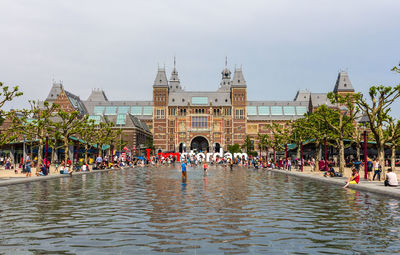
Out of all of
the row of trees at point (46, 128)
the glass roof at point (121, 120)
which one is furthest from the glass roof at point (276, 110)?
the row of trees at point (46, 128)

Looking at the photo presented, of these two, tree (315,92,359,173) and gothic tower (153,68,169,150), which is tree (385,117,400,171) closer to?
tree (315,92,359,173)

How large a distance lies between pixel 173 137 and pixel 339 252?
136178mm

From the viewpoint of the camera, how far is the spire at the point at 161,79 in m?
145

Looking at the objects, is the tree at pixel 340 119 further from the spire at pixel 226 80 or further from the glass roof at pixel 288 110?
the spire at pixel 226 80

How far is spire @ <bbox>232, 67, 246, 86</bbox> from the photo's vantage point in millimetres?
143625

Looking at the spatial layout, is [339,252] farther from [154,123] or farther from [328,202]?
[154,123]

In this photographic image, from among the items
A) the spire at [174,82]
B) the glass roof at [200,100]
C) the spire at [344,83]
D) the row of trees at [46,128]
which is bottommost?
the row of trees at [46,128]

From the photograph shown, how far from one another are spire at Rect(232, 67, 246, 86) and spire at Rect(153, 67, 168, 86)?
78.2 feet

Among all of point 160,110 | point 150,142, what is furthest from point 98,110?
point 150,142

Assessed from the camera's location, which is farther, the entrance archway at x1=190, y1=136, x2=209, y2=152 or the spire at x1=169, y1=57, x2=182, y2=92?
the spire at x1=169, y1=57, x2=182, y2=92

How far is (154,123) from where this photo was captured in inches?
5635

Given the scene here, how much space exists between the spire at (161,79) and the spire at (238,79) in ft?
78.2

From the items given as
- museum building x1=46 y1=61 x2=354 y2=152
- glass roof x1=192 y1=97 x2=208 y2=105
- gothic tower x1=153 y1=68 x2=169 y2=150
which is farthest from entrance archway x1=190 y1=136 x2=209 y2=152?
gothic tower x1=153 y1=68 x2=169 y2=150

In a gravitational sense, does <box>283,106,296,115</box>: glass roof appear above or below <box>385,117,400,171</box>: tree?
above
